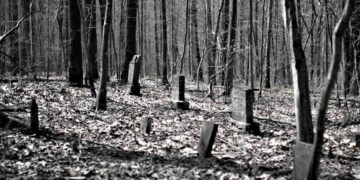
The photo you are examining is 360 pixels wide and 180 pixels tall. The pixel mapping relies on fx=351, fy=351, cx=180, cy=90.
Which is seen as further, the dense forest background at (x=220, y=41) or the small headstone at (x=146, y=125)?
the dense forest background at (x=220, y=41)

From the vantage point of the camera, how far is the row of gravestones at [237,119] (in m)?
4.94

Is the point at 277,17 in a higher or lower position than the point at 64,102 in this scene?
higher

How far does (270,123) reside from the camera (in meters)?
10.8

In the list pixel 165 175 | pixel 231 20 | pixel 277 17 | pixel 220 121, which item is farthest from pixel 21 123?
pixel 277 17

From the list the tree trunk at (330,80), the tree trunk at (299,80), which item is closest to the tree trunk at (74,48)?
the tree trunk at (299,80)

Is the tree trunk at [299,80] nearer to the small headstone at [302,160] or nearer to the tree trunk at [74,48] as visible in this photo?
the small headstone at [302,160]

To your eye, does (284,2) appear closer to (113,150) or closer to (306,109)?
(306,109)

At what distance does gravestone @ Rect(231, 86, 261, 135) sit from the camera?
9703 mm

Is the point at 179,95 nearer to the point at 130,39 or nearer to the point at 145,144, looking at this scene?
the point at 145,144

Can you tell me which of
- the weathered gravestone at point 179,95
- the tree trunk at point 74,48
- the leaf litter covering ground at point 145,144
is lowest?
the leaf litter covering ground at point 145,144

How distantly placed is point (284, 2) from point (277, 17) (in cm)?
2519

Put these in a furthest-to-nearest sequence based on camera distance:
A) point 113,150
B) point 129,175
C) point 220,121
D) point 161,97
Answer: point 161,97 < point 220,121 < point 113,150 < point 129,175

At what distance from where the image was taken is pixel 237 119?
10227mm

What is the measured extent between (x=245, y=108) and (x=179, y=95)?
320 centimetres
